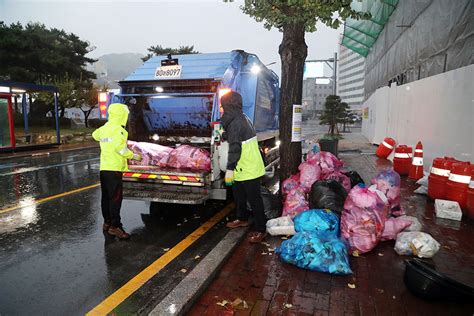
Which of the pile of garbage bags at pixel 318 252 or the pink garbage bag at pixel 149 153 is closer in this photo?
the pile of garbage bags at pixel 318 252

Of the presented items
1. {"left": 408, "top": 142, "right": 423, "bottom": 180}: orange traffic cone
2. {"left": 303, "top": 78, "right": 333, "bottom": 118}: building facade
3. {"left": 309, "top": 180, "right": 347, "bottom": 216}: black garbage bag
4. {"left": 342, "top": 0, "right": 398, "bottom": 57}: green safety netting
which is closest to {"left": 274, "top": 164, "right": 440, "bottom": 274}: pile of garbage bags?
{"left": 309, "top": 180, "right": 347, "bottom": 216}: black garbage bag

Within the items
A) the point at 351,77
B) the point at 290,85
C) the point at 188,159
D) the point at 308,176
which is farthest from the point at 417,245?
the point at 351,77

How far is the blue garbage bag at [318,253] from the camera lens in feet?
10.6

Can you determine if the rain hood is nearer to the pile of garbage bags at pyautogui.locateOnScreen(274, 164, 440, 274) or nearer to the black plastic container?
the pile of garbage bags at pyautogui.locateOnScreen(274, 164, 440, 274)

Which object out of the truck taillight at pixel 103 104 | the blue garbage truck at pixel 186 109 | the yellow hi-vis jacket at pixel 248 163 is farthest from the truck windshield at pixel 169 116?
the yellow hi-vis jacket at pixel 248 163

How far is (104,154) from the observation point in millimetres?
4277

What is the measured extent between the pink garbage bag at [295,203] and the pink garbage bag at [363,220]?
722 mm

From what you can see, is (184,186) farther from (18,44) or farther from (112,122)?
(18,44)

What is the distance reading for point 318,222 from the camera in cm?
375

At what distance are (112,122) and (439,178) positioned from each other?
17.4 ft

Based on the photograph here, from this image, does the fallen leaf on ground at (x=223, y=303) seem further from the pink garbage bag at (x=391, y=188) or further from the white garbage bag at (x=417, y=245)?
the pink garbage bag at (x=391, y=188)

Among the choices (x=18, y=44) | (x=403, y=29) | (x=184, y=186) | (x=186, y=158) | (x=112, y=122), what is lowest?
(x=184, y=186)

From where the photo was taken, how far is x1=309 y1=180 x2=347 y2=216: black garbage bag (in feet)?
Result: 13.6

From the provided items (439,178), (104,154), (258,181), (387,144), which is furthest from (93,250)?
(387,144)
